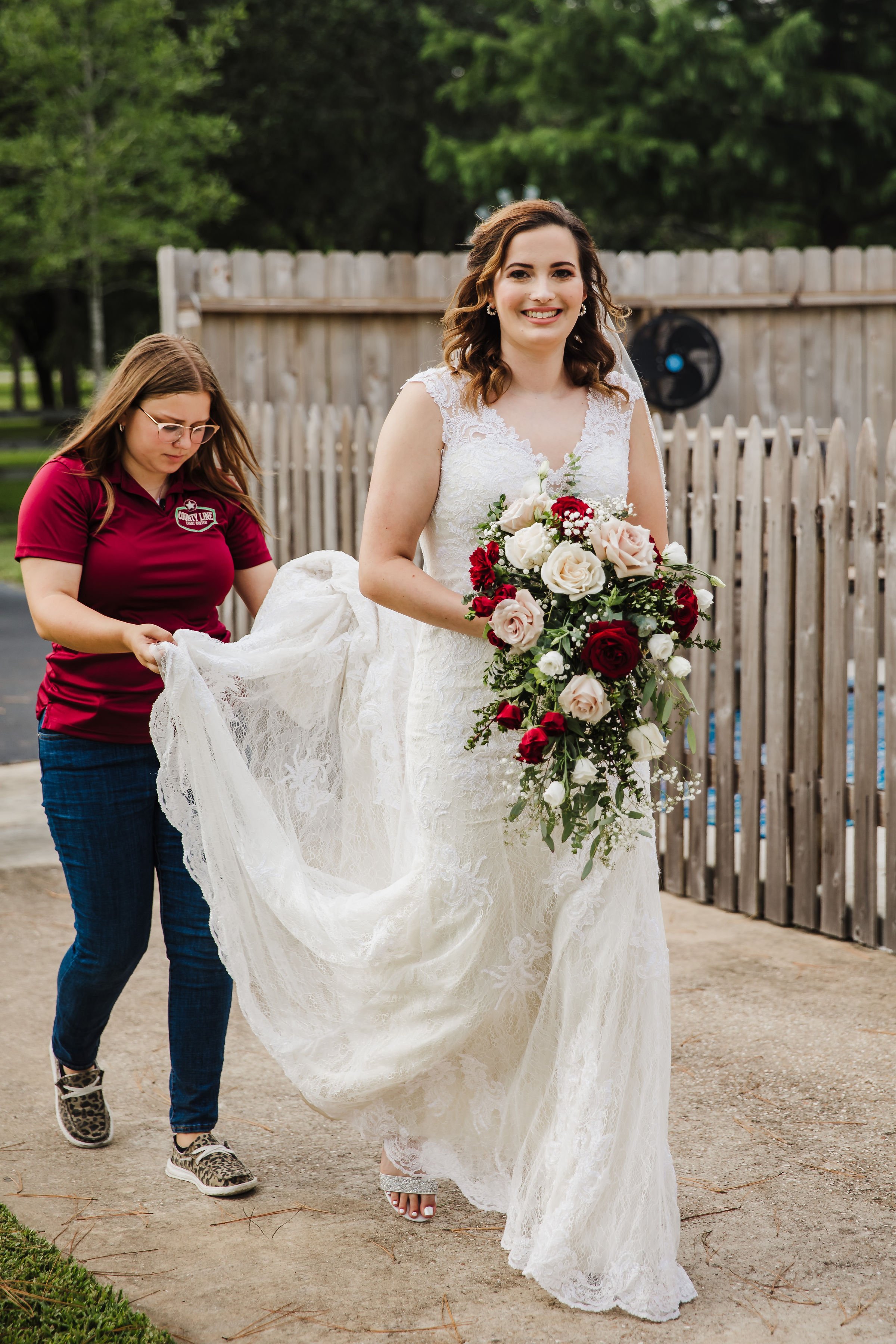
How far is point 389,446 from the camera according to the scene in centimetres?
301

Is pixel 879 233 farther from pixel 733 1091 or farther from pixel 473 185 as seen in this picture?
pixel 733 1091

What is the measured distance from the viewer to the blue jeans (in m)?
3.27

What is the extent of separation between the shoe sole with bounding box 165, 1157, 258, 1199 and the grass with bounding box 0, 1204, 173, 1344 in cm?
40

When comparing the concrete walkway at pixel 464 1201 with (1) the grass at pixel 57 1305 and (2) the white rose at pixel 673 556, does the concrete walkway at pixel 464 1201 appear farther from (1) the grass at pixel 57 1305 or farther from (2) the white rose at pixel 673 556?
(2) the white rose at pixel 673 556

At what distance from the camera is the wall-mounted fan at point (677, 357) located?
392 inches

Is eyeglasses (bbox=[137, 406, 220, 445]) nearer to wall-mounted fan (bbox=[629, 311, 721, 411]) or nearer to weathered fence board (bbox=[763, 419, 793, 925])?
weathered fence board (bbox=[763, 419, 793, 925])

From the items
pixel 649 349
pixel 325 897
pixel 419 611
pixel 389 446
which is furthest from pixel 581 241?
pixel 649 349

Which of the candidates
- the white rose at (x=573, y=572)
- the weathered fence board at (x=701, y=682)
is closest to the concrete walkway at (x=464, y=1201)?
the weathered fence board at (x=701, y=682)

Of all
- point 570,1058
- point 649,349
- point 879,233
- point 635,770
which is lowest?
point 570,1058

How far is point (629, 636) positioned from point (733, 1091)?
1.78 m

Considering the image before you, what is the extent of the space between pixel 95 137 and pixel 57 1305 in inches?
808

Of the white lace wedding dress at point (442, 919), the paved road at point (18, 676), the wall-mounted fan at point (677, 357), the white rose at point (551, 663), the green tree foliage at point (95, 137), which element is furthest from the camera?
the green tree foliage at point (95, 137)

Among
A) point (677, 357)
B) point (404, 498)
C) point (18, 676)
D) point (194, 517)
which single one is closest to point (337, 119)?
point (677, 357)

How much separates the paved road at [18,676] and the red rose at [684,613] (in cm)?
444
